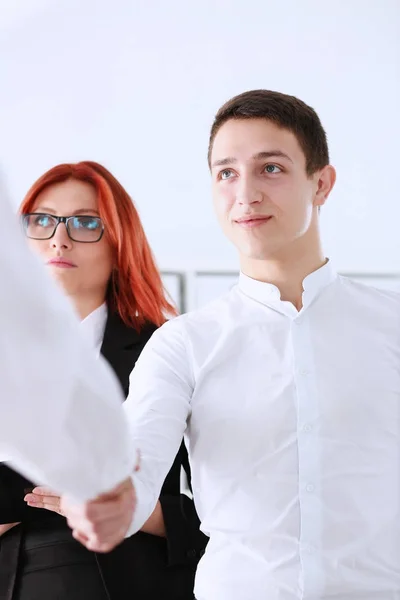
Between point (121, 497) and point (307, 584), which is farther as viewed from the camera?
point (307, 584)

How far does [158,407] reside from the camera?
181cm

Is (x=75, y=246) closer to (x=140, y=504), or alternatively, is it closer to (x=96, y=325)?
(x=96, y=325)

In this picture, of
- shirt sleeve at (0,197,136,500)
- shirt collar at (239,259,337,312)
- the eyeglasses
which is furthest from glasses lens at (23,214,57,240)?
shirt sleeve at (0,197,136,500)

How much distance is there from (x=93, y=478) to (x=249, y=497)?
64cm

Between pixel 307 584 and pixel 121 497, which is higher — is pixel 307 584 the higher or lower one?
the lower one

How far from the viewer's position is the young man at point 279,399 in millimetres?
1742

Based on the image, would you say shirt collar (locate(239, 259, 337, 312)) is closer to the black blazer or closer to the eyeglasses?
the black blazer

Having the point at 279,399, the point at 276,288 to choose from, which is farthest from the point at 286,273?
the point at 279,399

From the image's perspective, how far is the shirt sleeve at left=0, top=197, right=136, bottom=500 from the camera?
1042mm

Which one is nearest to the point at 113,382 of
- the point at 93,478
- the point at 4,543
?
the point at 93,478

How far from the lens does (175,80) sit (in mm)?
4586

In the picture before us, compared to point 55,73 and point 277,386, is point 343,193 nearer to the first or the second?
point 55,73

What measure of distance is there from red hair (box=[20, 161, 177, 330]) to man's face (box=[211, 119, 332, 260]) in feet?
2.18

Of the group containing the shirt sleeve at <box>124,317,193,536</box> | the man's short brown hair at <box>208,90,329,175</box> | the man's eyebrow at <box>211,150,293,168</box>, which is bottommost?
the shirt sleeve at <box>124,317,193,536</box>
